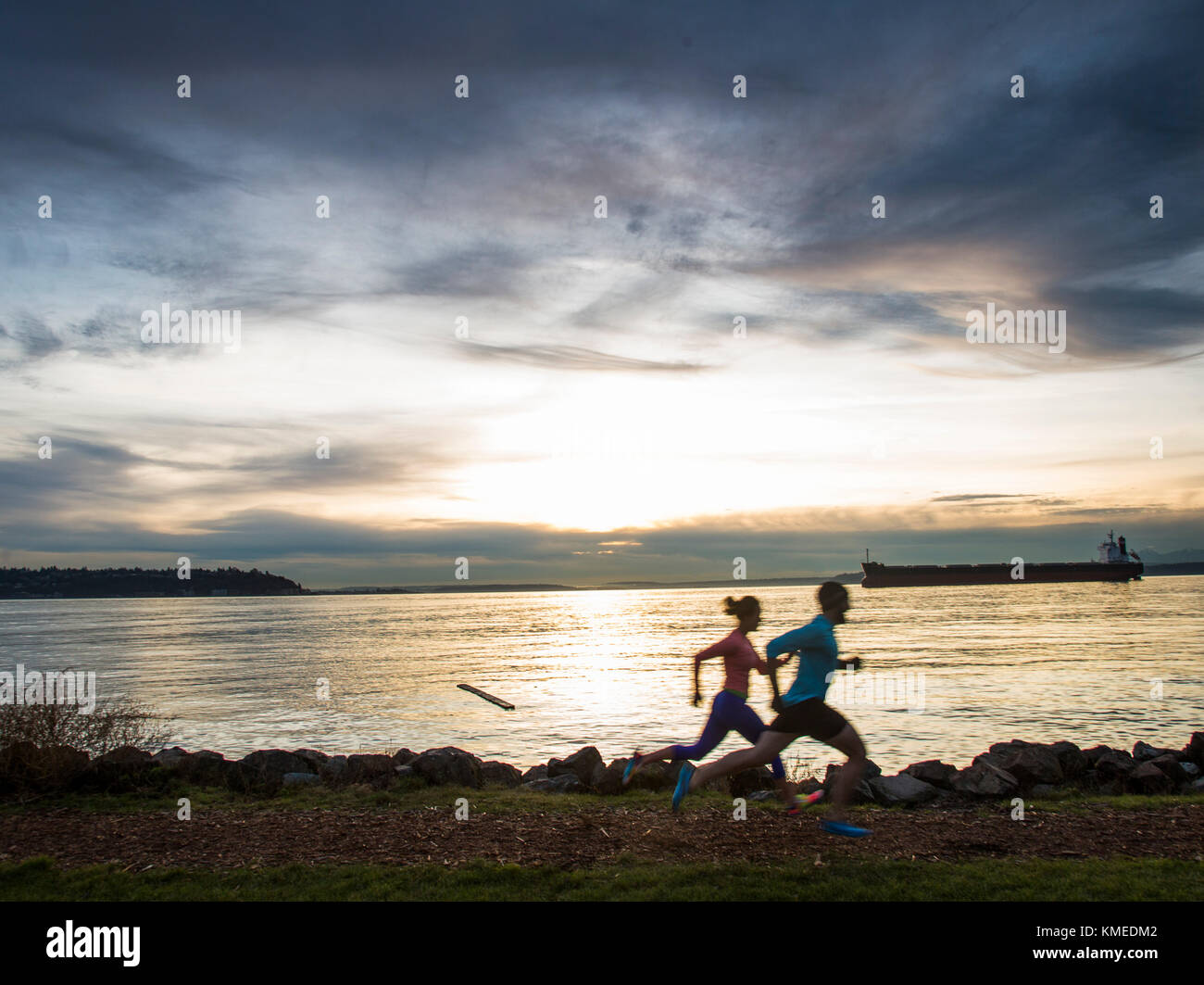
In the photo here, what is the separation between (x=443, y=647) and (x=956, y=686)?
36346mm

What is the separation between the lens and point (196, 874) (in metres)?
6.81

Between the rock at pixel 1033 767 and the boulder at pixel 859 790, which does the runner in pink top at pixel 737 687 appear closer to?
the boulder at pixel 859 790

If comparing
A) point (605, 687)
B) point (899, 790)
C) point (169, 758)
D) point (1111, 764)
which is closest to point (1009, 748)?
point (1111, 764)

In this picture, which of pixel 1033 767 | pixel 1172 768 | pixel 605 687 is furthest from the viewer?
pixel 605 687

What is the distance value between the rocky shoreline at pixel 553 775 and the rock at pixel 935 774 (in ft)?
0.04

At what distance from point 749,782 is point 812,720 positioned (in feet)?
14.2

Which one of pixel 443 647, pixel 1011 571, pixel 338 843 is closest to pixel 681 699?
pixel 338 843

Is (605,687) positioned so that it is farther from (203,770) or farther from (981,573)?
(981,573)

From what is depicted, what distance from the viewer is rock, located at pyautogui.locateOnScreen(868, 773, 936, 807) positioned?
Result: 9.74 meters

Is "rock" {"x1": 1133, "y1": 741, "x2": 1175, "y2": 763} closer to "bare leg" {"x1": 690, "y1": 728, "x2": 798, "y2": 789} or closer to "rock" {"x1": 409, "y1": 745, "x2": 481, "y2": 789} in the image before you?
"bare leg" {"x1": 690, "y1": 728, "x2": 798, "y2": 789}

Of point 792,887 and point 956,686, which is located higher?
point 792,887

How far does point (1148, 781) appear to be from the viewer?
1093cm

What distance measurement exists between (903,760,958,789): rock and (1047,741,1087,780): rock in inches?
78.1
